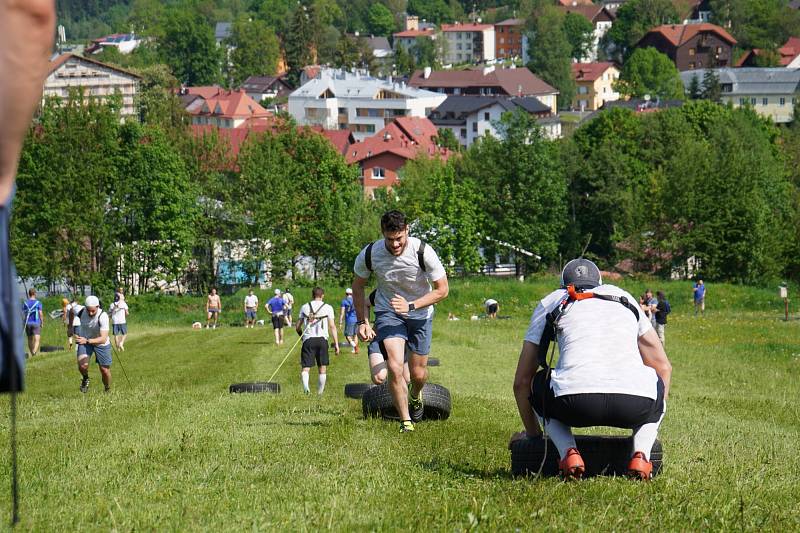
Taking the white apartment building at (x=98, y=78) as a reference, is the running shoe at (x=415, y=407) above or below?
below

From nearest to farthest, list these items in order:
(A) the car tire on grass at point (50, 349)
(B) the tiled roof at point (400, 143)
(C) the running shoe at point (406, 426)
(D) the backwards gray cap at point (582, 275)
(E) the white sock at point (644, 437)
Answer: (E) the white sock at point (644, 437), (D) the backwards gray cap at point (582, 275), (C) the running shoe at point (406, 426), (A) the car tire on grass at point (50, 349), (B) the tiled roof at point (400, 143)

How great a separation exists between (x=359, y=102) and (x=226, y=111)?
752 inches

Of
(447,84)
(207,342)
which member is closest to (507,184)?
(207,342)

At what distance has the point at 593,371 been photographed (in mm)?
7996

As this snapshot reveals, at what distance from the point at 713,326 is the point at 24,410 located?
35292mm

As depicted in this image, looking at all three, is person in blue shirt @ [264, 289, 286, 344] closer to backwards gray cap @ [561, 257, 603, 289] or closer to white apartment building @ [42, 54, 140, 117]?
backwards gray cap @ [561, 257, 603, 289]

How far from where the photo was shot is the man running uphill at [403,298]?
38.9 ft

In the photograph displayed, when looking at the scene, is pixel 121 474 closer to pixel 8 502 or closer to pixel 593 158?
pixel 8 502

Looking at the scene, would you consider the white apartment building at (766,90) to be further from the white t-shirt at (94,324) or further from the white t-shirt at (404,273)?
the white t-shirt at (404,273)

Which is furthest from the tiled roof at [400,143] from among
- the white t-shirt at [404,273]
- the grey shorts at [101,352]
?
the white t-shirt at [404,273]

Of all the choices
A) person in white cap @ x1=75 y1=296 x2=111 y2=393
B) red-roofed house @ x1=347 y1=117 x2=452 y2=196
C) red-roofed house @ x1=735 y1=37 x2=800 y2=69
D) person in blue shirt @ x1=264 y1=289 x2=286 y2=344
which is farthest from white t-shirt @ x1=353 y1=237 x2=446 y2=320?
red-roofed house @ x1=735 y1=37 x2=800 y2=69

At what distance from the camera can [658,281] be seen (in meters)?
75.0

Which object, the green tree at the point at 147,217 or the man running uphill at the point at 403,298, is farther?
the green tree at the point at 147,217

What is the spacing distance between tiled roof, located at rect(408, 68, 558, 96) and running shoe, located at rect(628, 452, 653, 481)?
6801 inches
